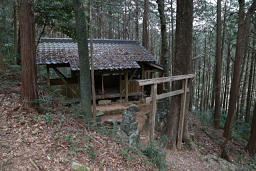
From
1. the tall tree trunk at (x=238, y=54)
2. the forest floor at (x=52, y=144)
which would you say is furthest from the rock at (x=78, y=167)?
the tall tree trunk at (x=238, y=54)

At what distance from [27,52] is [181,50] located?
15.1 ft

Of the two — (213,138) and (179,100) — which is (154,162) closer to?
(179,100)

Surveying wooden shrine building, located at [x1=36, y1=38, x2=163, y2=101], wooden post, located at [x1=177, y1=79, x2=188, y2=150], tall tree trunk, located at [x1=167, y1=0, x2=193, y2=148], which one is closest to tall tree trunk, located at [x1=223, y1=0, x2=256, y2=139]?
wooden post, located at [x1=177, y1=79, x2=188, y2=150]

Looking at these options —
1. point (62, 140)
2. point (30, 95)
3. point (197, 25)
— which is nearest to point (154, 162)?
point (62, 140)

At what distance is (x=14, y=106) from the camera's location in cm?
382

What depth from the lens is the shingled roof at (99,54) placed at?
8406mm

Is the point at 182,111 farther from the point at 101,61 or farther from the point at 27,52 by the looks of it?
the point at 101,61

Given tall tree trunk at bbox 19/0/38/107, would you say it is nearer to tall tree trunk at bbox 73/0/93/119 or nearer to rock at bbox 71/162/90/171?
tall tree trunk at bbox 73/0/93/119

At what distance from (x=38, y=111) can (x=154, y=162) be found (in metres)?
3.13

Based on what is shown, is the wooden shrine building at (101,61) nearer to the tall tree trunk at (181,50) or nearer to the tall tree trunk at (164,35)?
the tall tree trunk at (164,35)

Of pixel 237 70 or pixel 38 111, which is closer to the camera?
pixel 38 111

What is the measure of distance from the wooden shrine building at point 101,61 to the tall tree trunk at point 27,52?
4.16 m

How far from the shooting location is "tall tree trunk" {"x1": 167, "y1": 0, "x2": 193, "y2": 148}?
533cm

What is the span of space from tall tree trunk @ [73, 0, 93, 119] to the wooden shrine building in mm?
2652
